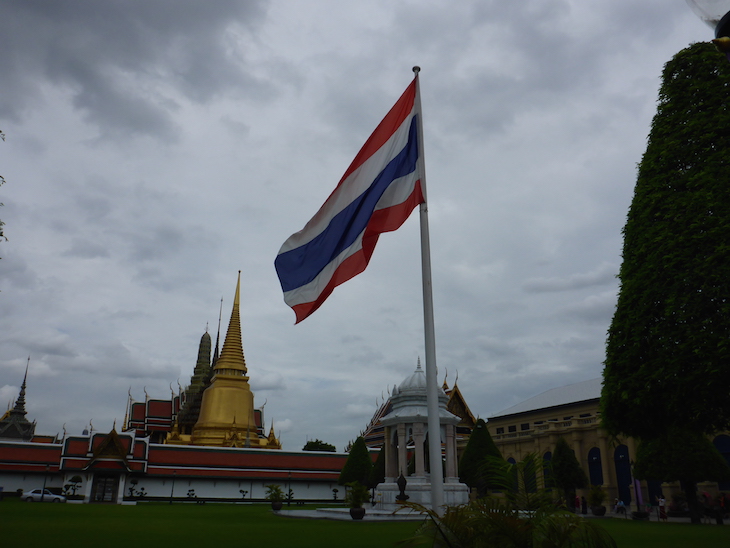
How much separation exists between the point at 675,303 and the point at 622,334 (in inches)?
68.7

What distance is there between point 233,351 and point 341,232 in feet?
195

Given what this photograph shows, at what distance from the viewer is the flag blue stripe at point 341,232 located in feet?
30.3

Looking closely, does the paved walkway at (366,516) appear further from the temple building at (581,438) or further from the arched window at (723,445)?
the arched window at (723,445)

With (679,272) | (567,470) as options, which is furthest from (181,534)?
(567,470)

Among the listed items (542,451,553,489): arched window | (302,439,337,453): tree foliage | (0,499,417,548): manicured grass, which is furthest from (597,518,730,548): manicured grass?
(302,439,337,453): tree foliage

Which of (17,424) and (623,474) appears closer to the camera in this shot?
(623,474)

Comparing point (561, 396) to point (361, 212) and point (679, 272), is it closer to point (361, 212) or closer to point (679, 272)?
point (679, 272)

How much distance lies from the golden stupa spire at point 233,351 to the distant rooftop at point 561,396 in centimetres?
2903

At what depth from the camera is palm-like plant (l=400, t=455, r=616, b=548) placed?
19.7 ft

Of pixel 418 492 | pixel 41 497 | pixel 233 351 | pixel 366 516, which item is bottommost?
pixel 366 516

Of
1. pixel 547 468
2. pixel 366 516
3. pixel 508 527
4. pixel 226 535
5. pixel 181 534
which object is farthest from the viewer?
pixel 366 516

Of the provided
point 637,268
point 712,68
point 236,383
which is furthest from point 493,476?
point 236,383

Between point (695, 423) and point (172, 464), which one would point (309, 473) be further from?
point (695, 423)

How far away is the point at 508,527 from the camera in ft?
20.0
